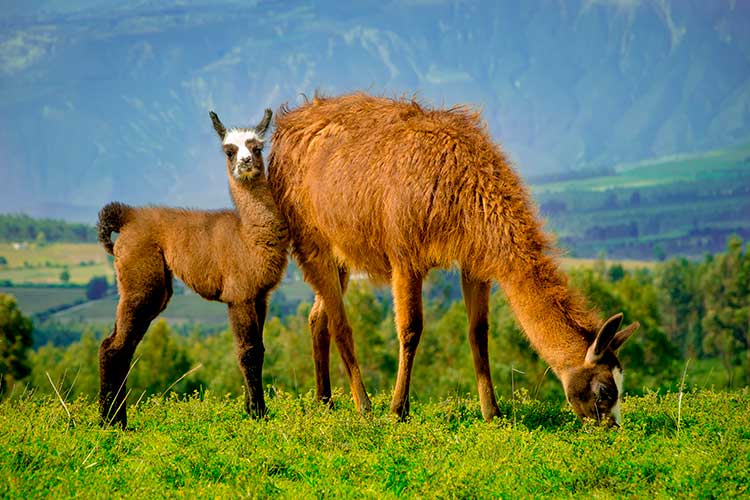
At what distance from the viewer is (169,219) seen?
958 centimetres

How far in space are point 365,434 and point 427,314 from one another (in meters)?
71.1

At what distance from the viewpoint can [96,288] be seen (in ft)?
477

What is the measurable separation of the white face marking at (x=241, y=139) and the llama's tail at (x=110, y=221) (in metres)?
1.22

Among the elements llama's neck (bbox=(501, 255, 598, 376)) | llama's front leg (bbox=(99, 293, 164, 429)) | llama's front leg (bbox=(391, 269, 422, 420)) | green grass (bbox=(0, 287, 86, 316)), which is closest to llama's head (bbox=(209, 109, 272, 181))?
llama's front leg (bbox=(99, 293, 164, 429))

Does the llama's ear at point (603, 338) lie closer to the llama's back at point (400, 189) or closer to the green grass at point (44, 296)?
the llama's back at point (400, 189)

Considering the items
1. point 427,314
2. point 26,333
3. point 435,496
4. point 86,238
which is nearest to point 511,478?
point 435,496

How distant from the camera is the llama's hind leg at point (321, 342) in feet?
36.0

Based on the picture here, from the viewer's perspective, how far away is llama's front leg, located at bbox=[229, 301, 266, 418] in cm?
926

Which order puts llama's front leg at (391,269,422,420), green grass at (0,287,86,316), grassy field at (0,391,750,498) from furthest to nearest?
green grass at (0,287,86,316) → llama's front leg at (391,269,422,420) → grassy field at (0,391,750,498)

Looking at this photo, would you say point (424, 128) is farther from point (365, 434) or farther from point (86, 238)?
point (86, 238)

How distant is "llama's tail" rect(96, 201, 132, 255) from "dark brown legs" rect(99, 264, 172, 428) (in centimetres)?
54

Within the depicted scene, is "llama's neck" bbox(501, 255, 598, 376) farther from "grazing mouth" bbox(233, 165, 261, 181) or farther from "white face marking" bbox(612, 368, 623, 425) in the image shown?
"grazing mouth" bbox(233, 165, 261, 181)

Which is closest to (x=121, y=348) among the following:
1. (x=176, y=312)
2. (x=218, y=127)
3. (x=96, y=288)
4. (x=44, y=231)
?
(x=218, y=127)

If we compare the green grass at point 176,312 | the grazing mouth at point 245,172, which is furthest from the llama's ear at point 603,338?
the green grass at point 176,312
